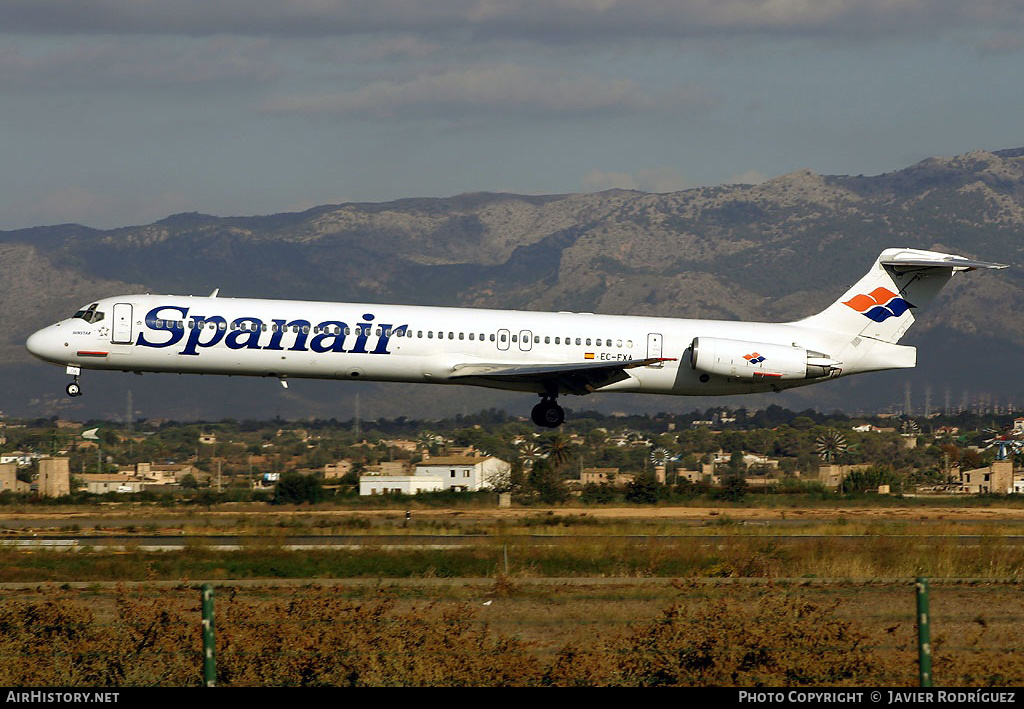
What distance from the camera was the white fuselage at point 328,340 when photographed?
3816 cm

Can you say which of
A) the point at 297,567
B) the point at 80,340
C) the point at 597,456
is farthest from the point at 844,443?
the point at 297,567

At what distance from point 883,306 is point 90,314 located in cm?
2381

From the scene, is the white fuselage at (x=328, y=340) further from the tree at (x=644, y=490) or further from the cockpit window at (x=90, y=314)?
the tree at (x=644, y=490)

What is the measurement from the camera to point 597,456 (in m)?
99.2

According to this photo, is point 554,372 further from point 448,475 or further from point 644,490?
point 448,475

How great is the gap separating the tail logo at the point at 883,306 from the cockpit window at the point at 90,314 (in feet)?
75.0

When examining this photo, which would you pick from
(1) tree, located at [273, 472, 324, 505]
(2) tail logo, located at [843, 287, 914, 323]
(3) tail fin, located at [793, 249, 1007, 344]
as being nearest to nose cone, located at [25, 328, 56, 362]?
(1) tree, located at [273, 472, 324, 505]

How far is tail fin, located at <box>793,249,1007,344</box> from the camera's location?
141 feet

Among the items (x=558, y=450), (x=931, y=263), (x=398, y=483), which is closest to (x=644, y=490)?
(x=931, y=263)

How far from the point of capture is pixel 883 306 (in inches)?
1700

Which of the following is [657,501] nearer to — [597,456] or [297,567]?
[297,567]

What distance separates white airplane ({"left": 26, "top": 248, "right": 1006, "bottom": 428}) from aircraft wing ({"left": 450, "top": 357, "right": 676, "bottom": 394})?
0.04 meters

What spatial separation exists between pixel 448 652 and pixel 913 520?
28.4m

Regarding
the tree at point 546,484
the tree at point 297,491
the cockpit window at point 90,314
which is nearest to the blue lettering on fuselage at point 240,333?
the cockpit window at point 90,314
